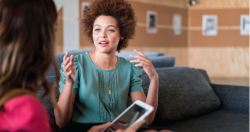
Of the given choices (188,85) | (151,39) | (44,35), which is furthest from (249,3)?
(44,35)

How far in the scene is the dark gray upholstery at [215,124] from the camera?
197 cm

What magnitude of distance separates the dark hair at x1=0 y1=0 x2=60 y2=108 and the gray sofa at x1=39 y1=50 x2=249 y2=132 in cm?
107

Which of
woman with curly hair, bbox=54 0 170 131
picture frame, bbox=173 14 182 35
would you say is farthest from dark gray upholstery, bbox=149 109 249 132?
picture frame, bbox=173 14 182 35

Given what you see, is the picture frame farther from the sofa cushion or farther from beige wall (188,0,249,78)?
the sofa cushion

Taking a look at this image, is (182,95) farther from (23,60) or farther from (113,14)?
(23,60)

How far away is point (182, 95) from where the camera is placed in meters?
2.27

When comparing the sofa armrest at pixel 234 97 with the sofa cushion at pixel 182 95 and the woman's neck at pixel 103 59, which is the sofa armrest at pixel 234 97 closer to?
the sofa cushion at pixel 182 95

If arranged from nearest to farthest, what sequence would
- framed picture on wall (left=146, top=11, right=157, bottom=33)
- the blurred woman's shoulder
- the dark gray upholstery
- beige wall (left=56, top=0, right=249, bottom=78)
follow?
1. the blurred woman's shoulder
2. the dark gray upholstery
3. framed picture on wall (left=146, top=11, right=157, bottom=33)
4. beige wall (left=56, top=0, right=249, bottom=78)

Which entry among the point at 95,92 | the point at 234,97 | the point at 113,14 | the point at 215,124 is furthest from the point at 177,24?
the point at 95,92

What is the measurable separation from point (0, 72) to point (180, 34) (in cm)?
752

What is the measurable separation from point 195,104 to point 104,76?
1.11 m

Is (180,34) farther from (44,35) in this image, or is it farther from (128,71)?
(44,35)

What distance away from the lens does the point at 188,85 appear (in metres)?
2.38

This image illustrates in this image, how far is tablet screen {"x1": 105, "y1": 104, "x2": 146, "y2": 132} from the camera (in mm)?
1193
